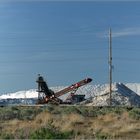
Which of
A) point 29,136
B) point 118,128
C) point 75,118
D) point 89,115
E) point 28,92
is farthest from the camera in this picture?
point 28,92

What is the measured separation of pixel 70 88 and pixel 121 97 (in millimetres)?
6373

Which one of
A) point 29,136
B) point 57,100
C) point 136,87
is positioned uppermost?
point 136,87

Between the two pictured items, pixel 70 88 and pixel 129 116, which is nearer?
pixel 129 116

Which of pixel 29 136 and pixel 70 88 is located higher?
pixel 70 88

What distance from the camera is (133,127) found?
26766 mm

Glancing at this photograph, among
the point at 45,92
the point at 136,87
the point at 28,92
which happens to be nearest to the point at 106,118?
the point at 45,92

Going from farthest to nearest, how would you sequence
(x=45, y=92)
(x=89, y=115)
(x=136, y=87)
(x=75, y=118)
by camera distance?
(x=136, y=87)
(x=45, y=92)
(x=89, y=115)
(x=75, y=118)

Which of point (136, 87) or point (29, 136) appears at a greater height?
point (136, 87)

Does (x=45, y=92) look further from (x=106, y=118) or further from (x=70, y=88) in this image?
(x=106, y=118)

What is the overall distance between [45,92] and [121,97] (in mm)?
10190

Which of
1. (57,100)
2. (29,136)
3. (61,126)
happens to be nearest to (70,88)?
(57,100)

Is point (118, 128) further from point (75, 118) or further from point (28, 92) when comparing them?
point (28, 92)

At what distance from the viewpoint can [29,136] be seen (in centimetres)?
2180

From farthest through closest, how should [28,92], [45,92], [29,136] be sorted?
[28,92] → [45,92] → [29,136]
